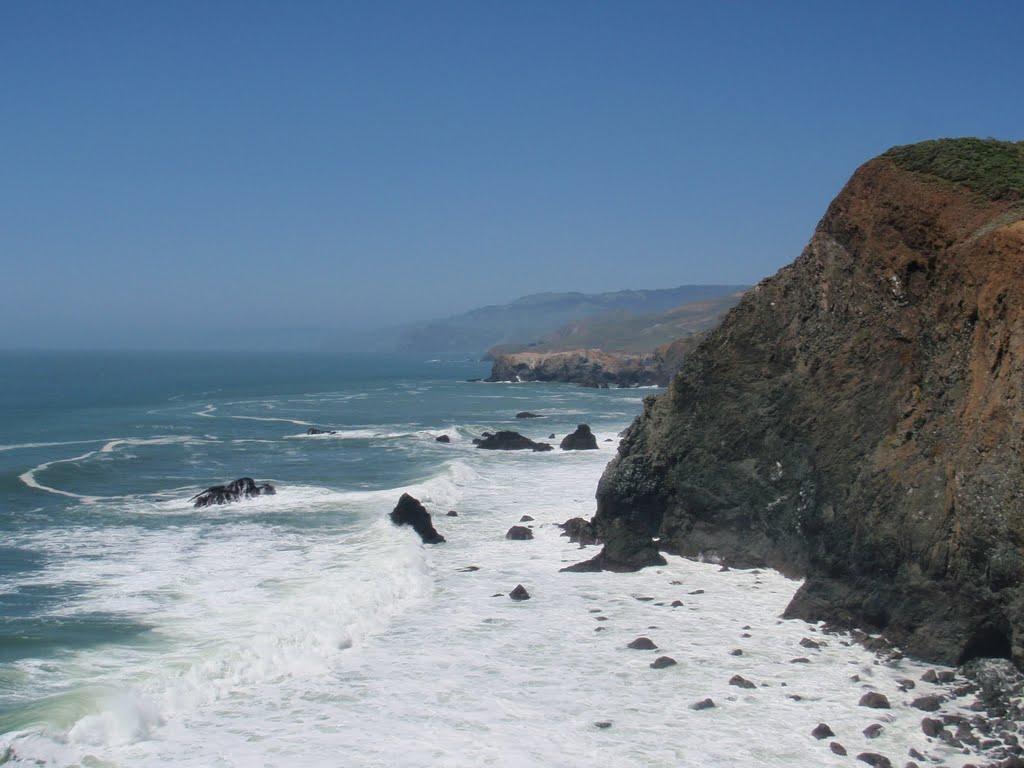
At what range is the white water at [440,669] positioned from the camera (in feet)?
40.6

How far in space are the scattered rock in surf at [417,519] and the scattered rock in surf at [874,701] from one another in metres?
14.5

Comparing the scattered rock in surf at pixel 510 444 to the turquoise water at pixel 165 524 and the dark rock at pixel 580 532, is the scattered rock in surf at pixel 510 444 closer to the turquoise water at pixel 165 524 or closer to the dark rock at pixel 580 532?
the turquoise water at pixel 165 524

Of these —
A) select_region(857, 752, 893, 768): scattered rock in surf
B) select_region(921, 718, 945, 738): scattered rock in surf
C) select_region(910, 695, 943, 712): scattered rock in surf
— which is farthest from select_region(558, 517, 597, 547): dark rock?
select_region(857, 752, 893, 768): scattered rock in surf

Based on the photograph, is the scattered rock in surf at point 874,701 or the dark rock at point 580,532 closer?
the scattered rock in surf at point 874,701

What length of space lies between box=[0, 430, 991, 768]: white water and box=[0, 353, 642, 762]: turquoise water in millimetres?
124

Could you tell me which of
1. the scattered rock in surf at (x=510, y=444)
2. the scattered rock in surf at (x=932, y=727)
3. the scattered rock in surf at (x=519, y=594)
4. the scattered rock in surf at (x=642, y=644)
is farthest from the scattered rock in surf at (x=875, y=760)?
the scattered rock in surf at (x=510, y=444)

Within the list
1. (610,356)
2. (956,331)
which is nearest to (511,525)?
(956,331)

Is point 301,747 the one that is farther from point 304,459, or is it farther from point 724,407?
point 304,459

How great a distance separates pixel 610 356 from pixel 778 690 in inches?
4513

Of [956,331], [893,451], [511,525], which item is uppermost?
[956,331]

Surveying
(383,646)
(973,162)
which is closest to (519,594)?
(383,646)

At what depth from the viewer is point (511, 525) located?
28.2m

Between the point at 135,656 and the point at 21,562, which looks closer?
the point at 135,656

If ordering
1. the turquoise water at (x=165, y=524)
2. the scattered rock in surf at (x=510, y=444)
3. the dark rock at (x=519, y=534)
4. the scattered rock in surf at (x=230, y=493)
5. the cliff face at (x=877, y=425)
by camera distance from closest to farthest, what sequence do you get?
the cliff face at (x=877, y=425) → the turquoise water at (x=165, y=524) → the dark rock at (x=519, y=534) → the scattered rock in surf at (x=230, y=493) → the scattered rock in surf at (x=510, y=444)
